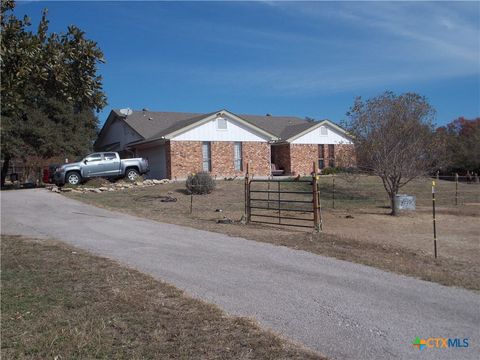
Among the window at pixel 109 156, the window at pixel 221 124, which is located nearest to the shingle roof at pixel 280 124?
the window at pixel 221 124

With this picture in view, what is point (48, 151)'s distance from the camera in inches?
1355

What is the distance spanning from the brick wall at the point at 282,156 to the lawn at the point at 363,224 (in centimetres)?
400

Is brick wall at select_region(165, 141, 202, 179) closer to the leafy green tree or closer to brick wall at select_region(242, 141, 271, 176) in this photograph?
brick wall at select_region(242, 141, 271, 176)

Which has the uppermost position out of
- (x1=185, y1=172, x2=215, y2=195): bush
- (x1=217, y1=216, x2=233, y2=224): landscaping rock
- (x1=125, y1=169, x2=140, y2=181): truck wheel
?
(x1=125, y1=169, x2=140, y2=181): truck wheel

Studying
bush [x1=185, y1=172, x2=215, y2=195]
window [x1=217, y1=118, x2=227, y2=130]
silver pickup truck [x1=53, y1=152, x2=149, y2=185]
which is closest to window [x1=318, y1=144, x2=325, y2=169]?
window [x1=217, y1=118, x2=227, y2=130]

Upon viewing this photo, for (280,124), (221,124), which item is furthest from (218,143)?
(280,124)

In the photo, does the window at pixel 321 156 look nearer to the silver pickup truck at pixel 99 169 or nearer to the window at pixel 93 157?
the silver pickup truck at pixel 99 169

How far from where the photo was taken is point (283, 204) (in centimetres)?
2236

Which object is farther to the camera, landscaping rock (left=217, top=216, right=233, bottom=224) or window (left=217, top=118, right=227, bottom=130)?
window (left=217, top=118, right=227, bottom=130)

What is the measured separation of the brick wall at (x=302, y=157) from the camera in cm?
3647

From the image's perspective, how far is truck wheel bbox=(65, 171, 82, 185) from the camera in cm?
2656

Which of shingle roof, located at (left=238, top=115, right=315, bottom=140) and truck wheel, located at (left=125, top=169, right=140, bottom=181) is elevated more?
shingle roof, located at (left=238, top=115, right=315, bottom=140)

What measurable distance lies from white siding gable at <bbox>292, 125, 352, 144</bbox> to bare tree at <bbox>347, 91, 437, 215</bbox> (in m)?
12.0

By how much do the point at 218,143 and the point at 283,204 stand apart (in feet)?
35.9
